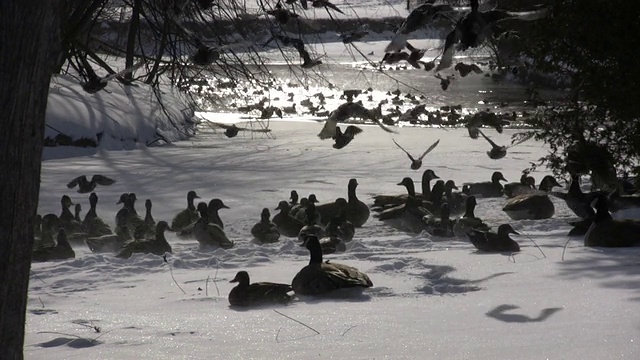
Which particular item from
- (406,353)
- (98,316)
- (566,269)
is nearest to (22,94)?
(406,353)

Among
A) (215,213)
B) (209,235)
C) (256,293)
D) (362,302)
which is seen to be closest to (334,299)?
(362,302)

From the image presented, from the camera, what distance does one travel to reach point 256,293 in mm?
6238

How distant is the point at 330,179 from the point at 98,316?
28.9 feet

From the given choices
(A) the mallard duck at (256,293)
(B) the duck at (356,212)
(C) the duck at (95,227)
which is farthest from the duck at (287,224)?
(A) the mallard duck at (256,293)

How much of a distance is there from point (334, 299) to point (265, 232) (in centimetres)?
362

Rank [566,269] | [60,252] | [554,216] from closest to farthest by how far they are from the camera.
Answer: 1. [566,269]
2. [60,252]
3. [554,216]

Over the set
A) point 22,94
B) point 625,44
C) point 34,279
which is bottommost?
point 34,279

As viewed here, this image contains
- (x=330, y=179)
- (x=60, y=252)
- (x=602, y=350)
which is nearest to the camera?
(x=602, y=350)

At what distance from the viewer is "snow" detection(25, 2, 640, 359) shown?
4730mm

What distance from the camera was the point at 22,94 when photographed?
11.8 ft

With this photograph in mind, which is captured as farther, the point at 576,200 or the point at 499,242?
the point at 576,200

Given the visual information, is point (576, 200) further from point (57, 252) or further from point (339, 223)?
point (57, 252)

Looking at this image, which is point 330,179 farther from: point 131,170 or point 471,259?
point 471,259

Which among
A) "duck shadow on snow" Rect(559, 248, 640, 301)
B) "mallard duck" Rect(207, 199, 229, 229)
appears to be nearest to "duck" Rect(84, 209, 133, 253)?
"mallard duck" Rect(207, 199, 229, 229)
